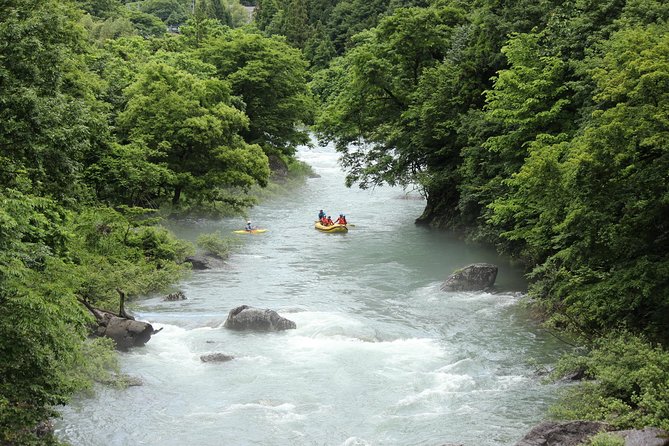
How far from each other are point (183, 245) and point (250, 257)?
3795 millimetres

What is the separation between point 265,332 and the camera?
24.5 metres

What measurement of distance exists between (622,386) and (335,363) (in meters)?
8.09

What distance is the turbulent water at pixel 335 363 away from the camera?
58.0ft

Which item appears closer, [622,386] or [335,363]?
[622,386]

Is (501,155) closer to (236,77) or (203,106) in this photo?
(203,106)

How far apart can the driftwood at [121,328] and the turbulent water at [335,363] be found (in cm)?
48

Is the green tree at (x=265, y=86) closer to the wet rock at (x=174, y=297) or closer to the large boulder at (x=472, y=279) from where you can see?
the wet rock at (x=174, y=297)

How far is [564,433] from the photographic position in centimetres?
1487

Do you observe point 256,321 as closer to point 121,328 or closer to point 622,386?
point 121,328

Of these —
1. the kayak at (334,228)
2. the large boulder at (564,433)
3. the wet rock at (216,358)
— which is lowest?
the wet rock at (216,358)

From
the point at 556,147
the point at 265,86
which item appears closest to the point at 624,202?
the point at 556,147

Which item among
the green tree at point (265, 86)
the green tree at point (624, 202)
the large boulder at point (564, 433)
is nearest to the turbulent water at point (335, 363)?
the large boulder at point (564, 433)

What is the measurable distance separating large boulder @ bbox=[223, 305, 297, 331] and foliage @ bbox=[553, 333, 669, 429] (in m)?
8.88

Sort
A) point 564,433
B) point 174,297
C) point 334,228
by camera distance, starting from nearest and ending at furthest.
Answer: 1. point 564,433
2. point 174,297
3. point 334,228
